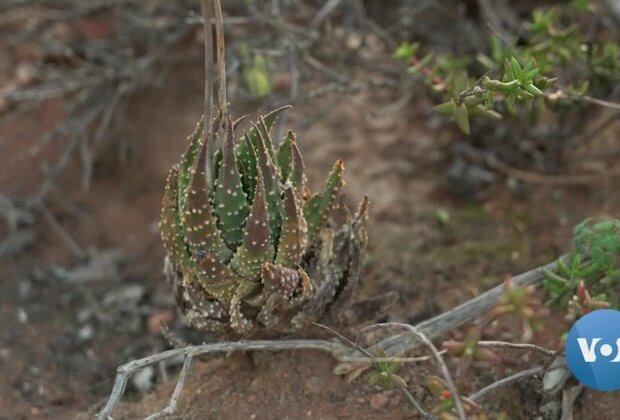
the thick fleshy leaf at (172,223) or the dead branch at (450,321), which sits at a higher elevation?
the thick fleshy leaf at (172,223)

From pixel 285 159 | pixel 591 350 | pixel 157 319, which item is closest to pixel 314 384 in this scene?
pixel 285 159

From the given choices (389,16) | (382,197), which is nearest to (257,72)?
(382,197)

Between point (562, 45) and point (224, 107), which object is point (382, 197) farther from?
point (224, 107)

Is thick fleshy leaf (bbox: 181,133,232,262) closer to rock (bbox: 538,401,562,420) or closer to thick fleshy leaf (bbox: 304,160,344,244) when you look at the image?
thick fleshy leaf (bbox: 304,160,344,244)

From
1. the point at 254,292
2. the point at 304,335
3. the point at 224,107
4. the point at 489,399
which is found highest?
the point at 224,107

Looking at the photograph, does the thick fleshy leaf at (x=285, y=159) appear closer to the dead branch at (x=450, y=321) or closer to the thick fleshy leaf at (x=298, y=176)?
the thick fleshy leaf at (x=298, y=176)

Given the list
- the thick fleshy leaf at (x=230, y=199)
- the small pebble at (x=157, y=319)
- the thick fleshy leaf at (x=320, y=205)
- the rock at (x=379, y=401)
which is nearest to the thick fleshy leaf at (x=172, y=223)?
the thick fleshy leaf at (x=230, y=199)
